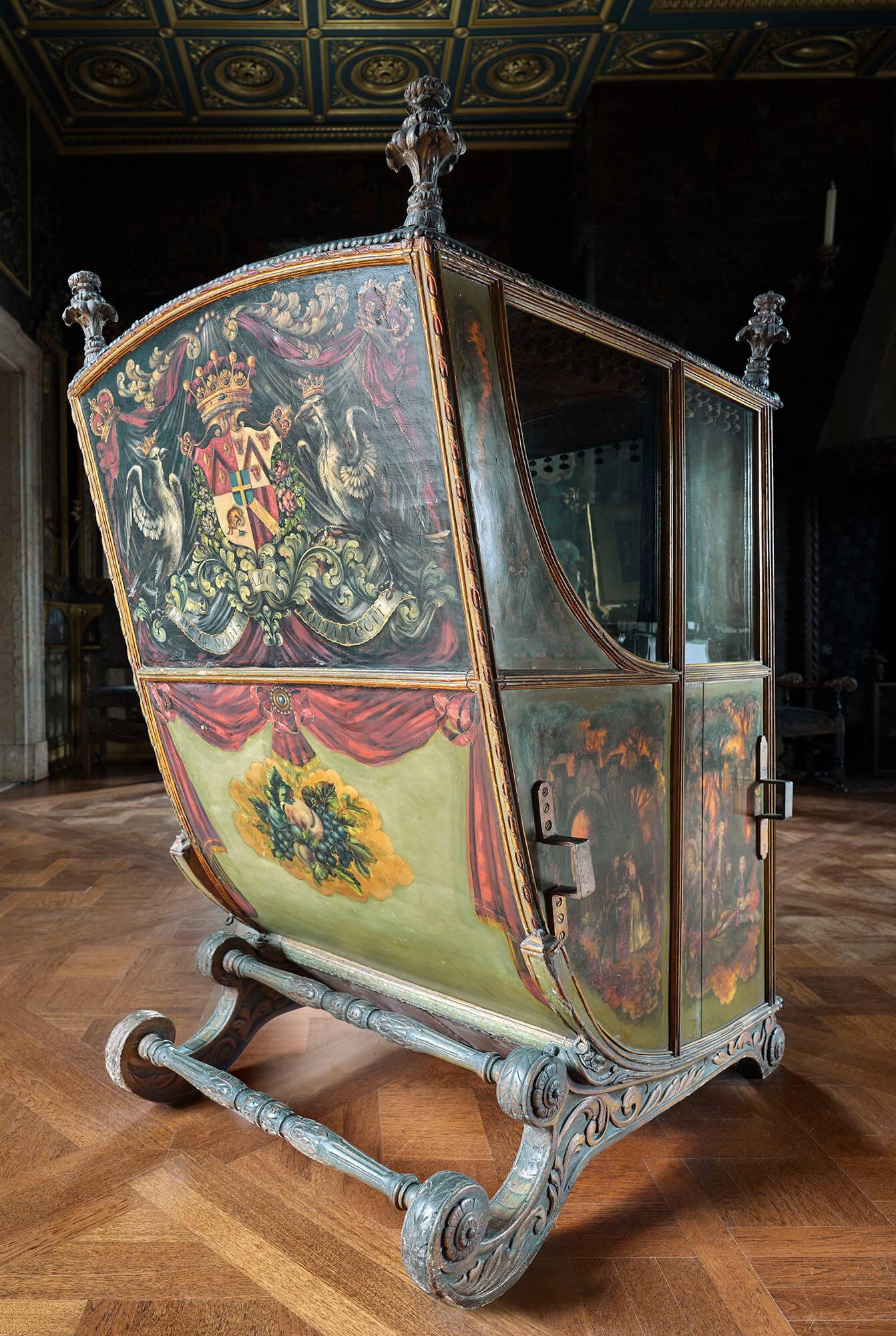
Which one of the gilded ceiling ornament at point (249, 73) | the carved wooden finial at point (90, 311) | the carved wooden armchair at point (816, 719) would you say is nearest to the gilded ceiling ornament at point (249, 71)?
the gilded ceiling ornament at point (249, 73)

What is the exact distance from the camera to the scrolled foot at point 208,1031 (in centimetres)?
199

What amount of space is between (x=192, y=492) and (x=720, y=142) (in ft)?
22.6

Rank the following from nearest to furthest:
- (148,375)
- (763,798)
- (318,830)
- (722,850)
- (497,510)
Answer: (497,510) → (148,375) → (318,830) → (722,850) → (763,798)

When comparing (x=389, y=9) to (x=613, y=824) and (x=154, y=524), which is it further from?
(x=613, y=824)

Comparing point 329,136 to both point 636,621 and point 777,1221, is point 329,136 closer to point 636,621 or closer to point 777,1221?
point 636,621

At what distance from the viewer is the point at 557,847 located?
1524 millimetres

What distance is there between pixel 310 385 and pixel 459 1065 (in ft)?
4.06

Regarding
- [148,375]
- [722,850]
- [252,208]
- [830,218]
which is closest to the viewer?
[148,375]

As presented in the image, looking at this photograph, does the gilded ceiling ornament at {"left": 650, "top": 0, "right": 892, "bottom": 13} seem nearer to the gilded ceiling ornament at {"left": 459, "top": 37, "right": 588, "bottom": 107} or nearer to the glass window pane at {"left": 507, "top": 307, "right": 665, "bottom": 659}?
the gilded ceiling ornament at {"left": 459, "top": 37, "right": 588, "bottom": 107}

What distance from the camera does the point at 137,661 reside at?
6.59ft

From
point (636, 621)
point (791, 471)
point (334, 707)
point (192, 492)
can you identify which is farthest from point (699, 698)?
point (791, 471)

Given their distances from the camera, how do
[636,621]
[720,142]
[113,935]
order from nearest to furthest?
[636,621] → [113,935] → [720,142]

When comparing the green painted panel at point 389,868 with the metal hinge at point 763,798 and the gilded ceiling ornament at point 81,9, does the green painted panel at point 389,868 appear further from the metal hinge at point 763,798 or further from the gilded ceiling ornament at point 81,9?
the gilded ceiling ornament at point 81,9

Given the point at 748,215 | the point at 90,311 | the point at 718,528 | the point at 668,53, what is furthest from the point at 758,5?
the point at 90,311
